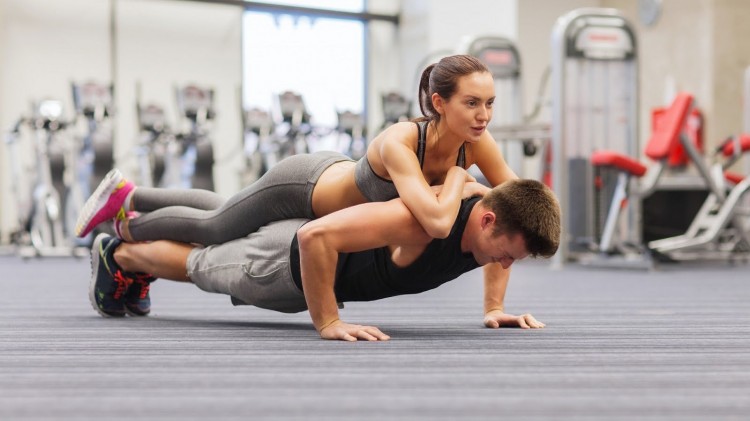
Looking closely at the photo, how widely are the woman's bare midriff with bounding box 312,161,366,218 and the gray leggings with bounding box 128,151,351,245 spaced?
23 millimetres

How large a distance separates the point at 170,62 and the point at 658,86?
543 centimetres

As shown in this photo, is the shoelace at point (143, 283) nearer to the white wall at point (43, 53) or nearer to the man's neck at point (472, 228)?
the man's neck at point (472, 228)

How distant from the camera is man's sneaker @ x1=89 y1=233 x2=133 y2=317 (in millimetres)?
2516

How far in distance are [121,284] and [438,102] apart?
109 cm

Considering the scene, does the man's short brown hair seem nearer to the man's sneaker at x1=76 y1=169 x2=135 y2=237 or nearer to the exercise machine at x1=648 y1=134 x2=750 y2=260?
the man's sneaker at x1=76 y1=169 x2=135 y2=237

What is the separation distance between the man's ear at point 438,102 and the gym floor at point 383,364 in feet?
1.73

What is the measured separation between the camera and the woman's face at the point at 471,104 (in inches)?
78.5

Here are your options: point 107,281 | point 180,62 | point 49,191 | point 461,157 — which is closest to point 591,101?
point 49,191

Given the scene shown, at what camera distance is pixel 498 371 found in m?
1.57

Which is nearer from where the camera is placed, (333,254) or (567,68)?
(333,254)

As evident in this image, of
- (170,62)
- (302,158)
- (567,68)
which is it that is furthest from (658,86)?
(302,158)

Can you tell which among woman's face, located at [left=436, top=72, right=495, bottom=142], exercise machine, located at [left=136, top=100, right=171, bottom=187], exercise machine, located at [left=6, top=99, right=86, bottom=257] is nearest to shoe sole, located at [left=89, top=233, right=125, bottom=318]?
woman's face, located at [left=436, top=72, right=495, bottom=142]

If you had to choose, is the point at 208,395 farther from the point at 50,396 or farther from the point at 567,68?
the point at 567,68

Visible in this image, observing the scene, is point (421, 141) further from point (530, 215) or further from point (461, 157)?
point (530, 215)
